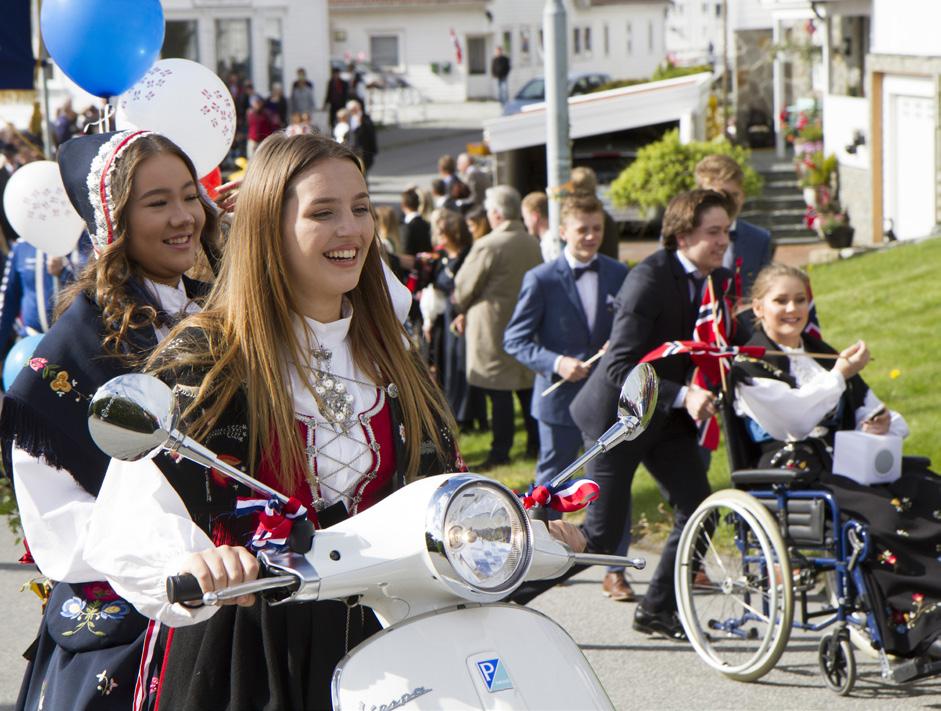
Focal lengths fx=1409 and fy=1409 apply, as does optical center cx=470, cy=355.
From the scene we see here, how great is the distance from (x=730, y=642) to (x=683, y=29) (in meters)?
73.5

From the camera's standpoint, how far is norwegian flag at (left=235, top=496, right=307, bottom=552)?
218cm

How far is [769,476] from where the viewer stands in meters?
5.43

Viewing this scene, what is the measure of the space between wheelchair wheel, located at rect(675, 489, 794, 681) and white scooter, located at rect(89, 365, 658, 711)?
3157 mm

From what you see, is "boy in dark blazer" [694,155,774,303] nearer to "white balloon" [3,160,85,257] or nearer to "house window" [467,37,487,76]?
"white balloon" [3,160,85,257]

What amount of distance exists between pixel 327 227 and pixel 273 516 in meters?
0.60

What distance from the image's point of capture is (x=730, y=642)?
595 centimetres

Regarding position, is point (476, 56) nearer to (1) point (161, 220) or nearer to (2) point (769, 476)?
(2) point (769, 476)

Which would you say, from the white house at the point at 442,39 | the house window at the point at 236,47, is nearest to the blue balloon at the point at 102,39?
the house window at the point at 236,47

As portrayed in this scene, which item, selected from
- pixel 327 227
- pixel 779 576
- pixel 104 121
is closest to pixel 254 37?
pixel 104 121

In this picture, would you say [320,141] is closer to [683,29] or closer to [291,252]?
[291,252]

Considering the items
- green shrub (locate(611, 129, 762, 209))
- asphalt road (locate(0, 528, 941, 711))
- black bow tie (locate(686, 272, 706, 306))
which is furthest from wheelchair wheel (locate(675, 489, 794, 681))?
green shrub (locate(611, 129, 762, 209))

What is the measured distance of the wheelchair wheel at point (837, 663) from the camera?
205 inches

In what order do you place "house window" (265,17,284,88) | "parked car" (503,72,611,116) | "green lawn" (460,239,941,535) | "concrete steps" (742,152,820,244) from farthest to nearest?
1. "house window" (265,17,284,88)
2. "parked car" (503,72,611,116)
3. "concrete steps" (742,152,820,244)
4. "green lawn" (460,239,941,535)

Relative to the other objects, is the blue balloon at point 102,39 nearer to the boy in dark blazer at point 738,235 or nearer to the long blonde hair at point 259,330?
the long blonde hair at point 259,330
